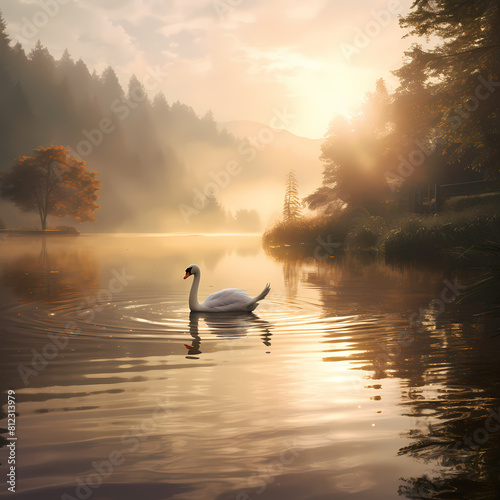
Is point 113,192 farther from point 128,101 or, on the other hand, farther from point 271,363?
point 271,363

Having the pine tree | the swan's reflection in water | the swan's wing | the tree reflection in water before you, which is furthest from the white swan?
the pine tree

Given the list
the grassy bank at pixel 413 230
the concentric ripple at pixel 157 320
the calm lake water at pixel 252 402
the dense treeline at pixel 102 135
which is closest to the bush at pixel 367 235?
the grassy bank at pixel 413 230

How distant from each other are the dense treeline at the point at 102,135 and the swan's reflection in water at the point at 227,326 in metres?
98.8

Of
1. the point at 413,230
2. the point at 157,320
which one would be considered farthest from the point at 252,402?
the point at 413,230

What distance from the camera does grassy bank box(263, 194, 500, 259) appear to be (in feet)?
95.2

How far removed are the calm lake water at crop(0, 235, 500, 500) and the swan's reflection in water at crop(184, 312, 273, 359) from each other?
4 cm

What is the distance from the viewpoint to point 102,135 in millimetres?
156125

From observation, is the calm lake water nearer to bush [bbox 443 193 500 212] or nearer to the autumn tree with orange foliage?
bush [bbox 443 193 500 212]

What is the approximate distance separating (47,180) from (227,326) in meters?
73.0

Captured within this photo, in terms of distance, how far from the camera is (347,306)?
1441 cm

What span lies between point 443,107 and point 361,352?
25200 millimetres

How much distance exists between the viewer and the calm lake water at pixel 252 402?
4410 mm

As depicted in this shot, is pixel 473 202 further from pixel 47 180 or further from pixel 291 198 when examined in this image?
pixel 47 180

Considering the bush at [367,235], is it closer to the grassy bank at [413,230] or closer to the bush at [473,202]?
the grassy bank at [413,230]
